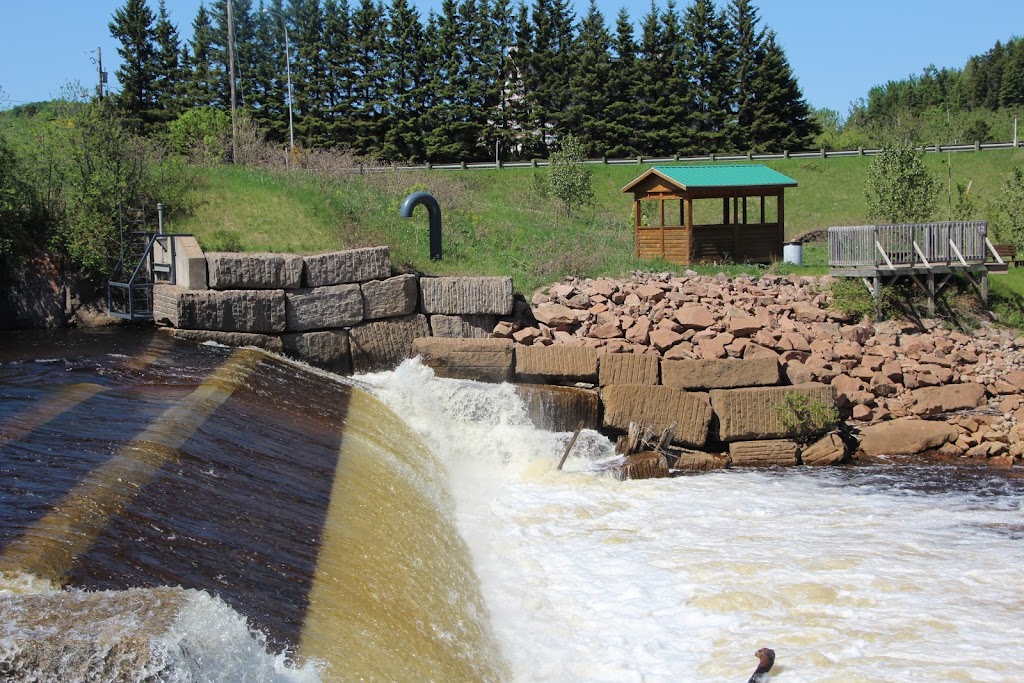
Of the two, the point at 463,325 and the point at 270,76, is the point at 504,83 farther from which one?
the point at 463,325

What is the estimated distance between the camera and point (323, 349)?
14680 mm

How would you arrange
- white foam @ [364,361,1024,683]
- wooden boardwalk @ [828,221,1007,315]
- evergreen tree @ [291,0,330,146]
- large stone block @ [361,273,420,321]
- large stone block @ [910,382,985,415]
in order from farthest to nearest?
evergreen tree @ [291,0,330,146], wooden boardwalk @ [828,221,1007,315], large stone block @ [910,382,985,415], large stone block @ [361,273,420,321], white foam @ [364,361,1024,683]

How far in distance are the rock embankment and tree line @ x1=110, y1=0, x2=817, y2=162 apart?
34.8 meters

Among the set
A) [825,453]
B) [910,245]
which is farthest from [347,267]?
[910,245]

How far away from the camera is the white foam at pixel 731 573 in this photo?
23.5 feet

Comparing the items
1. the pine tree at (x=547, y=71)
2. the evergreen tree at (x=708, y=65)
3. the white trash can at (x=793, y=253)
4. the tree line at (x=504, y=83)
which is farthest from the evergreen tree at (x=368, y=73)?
the white trash can at (x=793, y=253)

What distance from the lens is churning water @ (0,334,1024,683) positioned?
512cm

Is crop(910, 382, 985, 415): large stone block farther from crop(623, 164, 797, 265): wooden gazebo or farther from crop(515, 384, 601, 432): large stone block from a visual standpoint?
crop(623, 164, 797, 265): wooden gazebo

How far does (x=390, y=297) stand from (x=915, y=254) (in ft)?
35.1

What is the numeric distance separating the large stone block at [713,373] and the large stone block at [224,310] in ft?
19.3

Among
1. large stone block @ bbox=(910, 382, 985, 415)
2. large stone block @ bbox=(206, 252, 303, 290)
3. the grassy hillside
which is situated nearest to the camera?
large stone block @ bbox=(206, 252, 303, 290)

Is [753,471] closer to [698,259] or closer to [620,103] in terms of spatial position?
[698,259]

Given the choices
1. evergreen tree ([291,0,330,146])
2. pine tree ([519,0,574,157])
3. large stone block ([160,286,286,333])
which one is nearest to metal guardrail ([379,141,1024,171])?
pine tree ([519,0,574,157])

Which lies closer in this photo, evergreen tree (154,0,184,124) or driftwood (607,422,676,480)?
driftwood (607,422,676,480)
